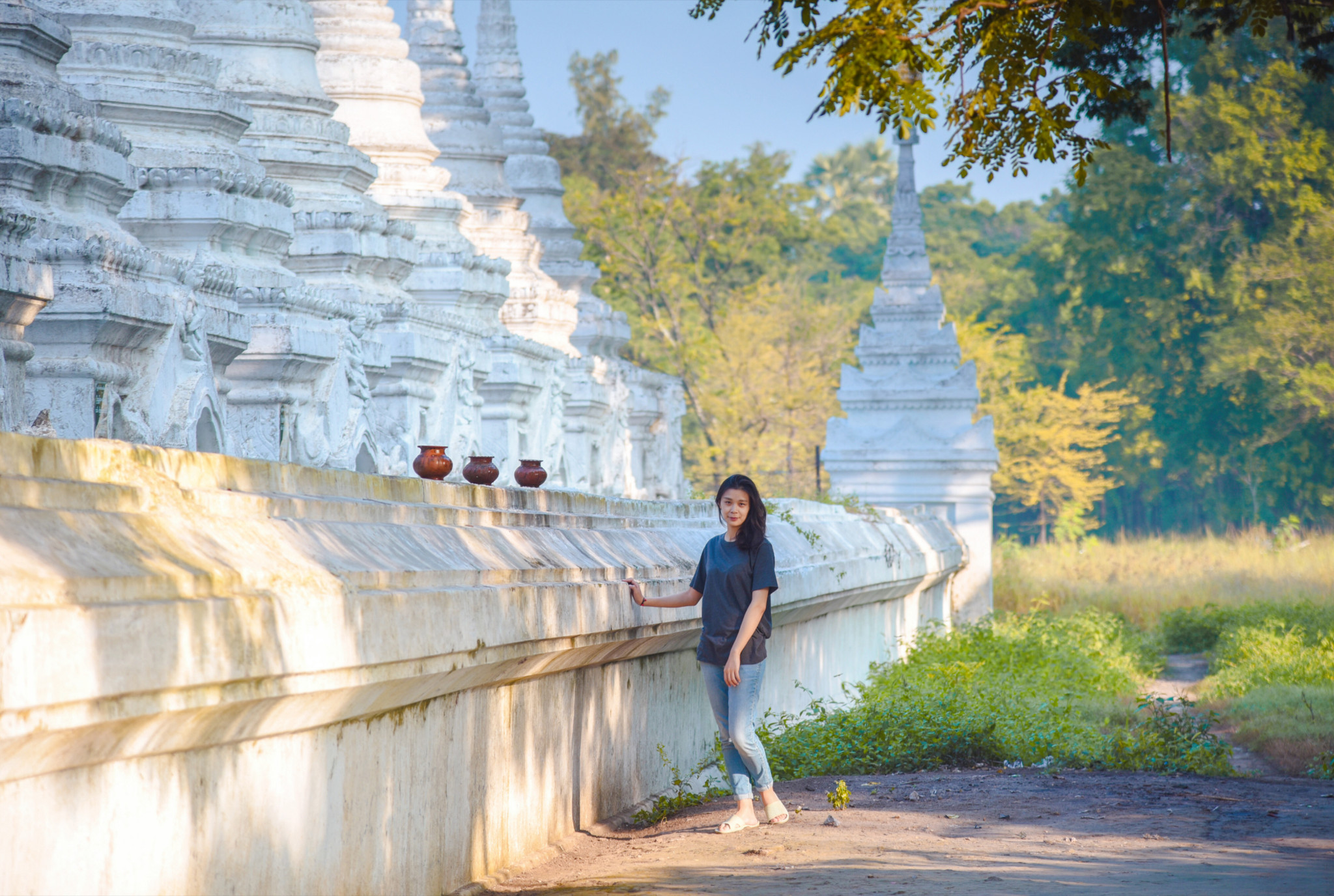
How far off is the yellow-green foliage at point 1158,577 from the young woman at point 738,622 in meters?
17.4

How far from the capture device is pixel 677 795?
760cm

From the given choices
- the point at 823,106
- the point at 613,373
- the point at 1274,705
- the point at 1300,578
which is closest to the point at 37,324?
the point at 823,106

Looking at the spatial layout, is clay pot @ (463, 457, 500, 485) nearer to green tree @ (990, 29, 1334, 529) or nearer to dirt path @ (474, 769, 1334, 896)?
dirt path @ (474, 769, 1334, 896)

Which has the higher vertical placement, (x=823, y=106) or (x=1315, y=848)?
(x=823, y=106)

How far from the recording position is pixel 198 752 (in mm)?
3725

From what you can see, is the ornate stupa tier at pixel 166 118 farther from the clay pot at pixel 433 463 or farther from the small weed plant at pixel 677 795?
the small weed plant at pixel 677 795

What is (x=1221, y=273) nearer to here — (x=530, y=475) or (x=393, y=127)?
(x=393, y=127)

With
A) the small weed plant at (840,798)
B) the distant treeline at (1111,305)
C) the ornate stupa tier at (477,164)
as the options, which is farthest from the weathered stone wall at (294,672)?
the distant treeline at (1111,305)

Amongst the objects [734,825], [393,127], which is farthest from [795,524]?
[393,127]

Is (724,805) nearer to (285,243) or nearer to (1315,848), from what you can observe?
(1315,848)

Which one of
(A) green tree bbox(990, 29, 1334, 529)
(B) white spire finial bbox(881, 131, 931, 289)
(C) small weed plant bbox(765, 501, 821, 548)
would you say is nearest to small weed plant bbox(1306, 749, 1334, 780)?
(C) small weed plant bbox(765, 501, 821, 548)

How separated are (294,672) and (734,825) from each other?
121 inches

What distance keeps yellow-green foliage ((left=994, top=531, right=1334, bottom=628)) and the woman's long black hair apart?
1743cm

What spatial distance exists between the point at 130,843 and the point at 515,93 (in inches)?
806
